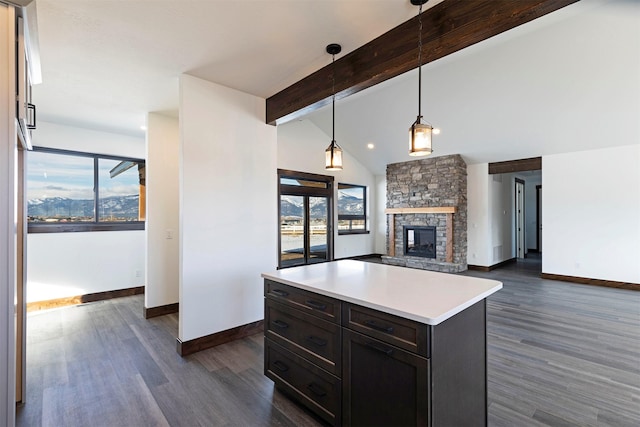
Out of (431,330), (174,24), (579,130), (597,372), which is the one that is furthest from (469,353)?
(579,130)

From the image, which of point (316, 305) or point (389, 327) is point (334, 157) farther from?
point (389, 327)

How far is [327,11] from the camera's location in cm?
205

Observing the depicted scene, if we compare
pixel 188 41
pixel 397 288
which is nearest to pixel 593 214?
pixel 397 288

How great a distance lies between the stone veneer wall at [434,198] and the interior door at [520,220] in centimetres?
283

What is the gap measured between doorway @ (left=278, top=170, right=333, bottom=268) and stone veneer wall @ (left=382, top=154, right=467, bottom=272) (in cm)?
190

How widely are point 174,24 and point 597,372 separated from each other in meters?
4.47

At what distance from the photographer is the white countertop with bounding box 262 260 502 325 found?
144 cm

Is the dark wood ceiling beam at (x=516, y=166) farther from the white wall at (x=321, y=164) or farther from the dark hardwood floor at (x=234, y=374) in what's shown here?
the dark hardwood floor at (x=234, y=374)

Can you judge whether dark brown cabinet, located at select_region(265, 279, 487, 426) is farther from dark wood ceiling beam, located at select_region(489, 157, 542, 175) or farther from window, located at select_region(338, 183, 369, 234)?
dark wood ceiling beam, located at select_region(489, 157, 542, 175)

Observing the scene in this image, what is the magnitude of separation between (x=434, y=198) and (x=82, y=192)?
23.5ft

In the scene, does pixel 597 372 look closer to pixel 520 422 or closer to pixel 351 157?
pixel 520 422

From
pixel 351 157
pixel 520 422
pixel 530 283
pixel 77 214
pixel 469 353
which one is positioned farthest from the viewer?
pixel 351 157

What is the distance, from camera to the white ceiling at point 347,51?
2094mm

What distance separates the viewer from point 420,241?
7.71m
